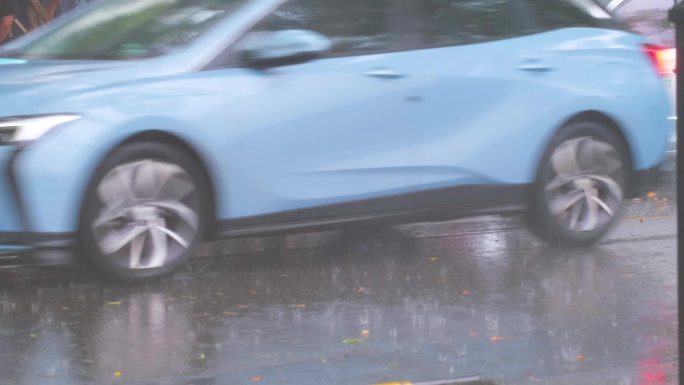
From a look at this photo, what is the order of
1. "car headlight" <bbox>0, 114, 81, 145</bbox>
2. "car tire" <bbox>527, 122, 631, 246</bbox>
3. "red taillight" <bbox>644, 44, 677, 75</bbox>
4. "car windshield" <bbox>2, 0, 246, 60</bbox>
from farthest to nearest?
"red taillight" <bbox>644, 44, 677, 75</bbox>
"car tire" <bbox>527, 122, 631, 246</bbox>
"car windshield" <bbox>2, 0, 246, 60</bbox>
"car headlight" <bbox>0, 114, 81, 145</bbox>

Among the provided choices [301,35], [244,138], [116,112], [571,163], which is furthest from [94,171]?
[571,163]

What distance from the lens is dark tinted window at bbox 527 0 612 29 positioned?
834 cm

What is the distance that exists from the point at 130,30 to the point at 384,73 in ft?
4.65

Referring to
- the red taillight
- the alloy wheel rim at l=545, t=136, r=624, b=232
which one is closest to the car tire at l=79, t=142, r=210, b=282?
the alloy wheel rim at l=545, t=136, r=624, b=232

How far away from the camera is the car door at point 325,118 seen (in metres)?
7.28

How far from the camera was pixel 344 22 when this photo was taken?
7715 millimetres

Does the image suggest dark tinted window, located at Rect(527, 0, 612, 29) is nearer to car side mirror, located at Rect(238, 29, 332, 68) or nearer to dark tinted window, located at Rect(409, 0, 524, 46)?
dark tinted window, located at Rect(409, 0, 524, 46)

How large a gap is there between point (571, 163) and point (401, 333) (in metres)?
2.47

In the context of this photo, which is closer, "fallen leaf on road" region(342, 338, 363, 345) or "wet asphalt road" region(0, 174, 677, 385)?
"wet asphalt road" region(0, 174, 677, 385)

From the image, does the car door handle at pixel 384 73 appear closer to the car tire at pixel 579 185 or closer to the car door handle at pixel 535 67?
the car door handle at pixel 535 67

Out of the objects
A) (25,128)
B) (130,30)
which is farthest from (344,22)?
(25,128)

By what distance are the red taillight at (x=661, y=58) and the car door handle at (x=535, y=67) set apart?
0.87 m

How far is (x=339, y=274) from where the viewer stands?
25.1 feet

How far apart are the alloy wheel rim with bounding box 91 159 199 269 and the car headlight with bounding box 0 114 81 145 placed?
16.0 inches
